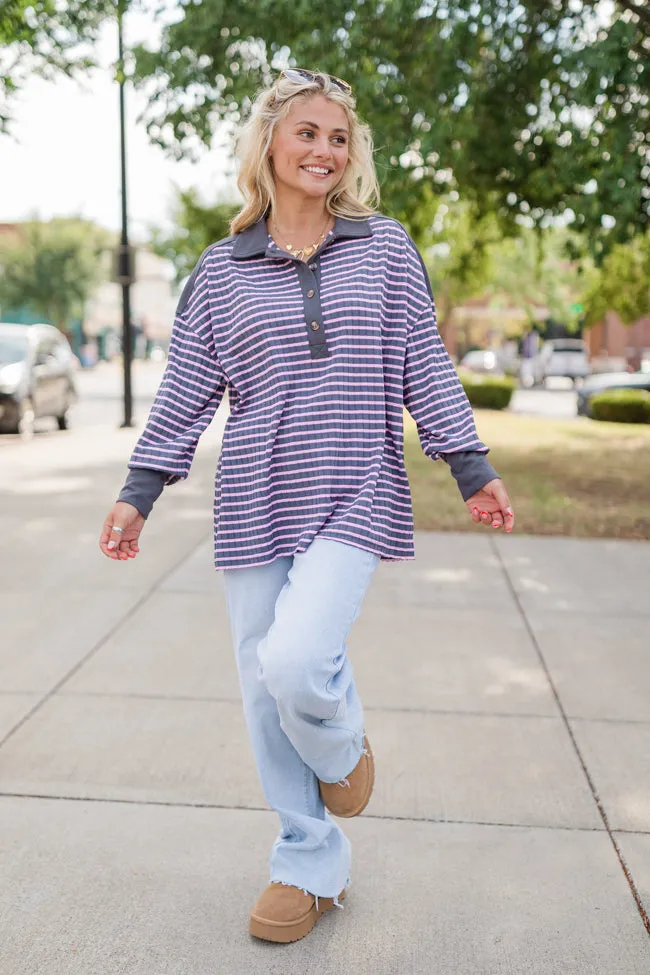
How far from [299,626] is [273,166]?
117 cm

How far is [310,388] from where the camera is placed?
106 inches

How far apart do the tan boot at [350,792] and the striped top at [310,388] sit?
536 mm

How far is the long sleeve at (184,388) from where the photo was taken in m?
2.82

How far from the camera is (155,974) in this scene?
262 cm

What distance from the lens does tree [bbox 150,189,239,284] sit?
31812mm

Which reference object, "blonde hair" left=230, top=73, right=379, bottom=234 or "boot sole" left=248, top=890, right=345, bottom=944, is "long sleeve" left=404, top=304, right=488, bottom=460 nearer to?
"blonde hair" left=230, top=73, right=379, bottom=234

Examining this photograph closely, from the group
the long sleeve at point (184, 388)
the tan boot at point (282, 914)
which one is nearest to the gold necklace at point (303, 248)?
the long sleeve at point (184, 388)

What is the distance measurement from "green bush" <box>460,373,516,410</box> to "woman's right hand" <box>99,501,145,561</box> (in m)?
24.0

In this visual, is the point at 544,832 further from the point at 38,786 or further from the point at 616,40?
the point at 616,40

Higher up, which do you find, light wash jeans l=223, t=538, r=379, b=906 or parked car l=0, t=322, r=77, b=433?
light wash jeans l=223, t=538, r=379, b=906

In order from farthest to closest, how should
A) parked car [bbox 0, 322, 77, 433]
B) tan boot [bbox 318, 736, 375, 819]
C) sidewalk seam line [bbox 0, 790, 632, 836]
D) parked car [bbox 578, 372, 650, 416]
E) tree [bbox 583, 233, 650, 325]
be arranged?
parked car [bbox 578, 372, 650, 416] < tree [bbox 583, 233, 650, 325] < parked car [bbox 0, 322, 77, 433] < sidewalk seam line [bbox 0, 790, 632, 836] < tan boot [bbox 318, 736, 375, 819]

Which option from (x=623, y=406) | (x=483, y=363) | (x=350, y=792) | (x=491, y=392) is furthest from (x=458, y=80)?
(x=483, y=363)

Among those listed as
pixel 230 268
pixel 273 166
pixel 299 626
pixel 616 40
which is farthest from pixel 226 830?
pixel 616 40

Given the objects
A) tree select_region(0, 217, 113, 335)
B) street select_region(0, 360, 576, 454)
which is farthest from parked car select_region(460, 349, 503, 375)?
tree select_region(0, 217, 113, 335)
